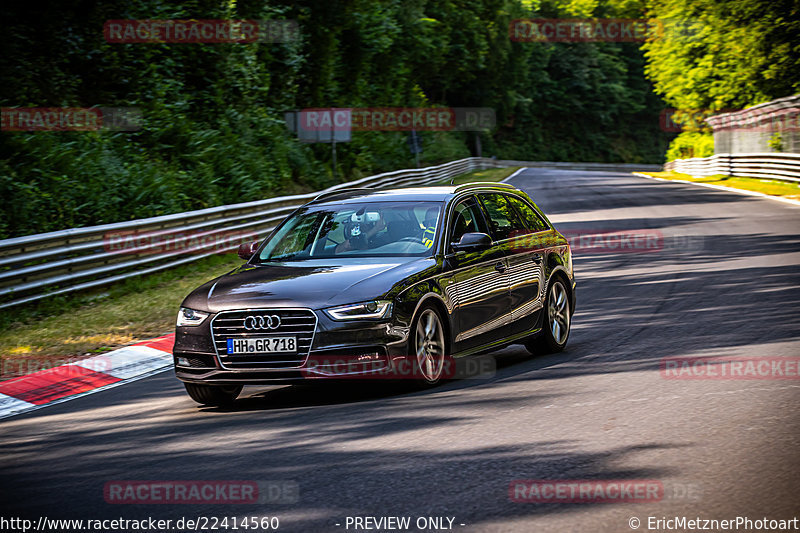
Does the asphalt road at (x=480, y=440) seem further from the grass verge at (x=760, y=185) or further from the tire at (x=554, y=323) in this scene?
the grass verge at (x=760, y=185)

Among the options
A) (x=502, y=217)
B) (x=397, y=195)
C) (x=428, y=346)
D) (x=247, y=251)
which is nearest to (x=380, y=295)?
(x=428, y=346)

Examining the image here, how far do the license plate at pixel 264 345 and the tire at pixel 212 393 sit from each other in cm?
58

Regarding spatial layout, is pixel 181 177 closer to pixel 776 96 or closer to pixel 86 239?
pixel 86 239

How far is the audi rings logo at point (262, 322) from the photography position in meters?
7.59

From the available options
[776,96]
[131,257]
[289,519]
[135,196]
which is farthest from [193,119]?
[776,96]

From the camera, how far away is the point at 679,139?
69438mm

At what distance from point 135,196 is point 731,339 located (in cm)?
1290

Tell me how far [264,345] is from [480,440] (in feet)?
6.75

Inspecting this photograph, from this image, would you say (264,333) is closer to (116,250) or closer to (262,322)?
(262,322)

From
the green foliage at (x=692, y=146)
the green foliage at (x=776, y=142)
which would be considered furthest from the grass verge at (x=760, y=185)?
the green foliage at (x=692, y=146)

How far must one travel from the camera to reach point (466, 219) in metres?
9.40

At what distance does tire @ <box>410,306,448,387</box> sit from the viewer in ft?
26.2

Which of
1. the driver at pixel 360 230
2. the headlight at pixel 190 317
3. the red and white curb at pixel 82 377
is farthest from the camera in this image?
the red and white curb at pixel 82 377

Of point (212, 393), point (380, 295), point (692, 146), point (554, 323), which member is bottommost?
point (212, 393)
